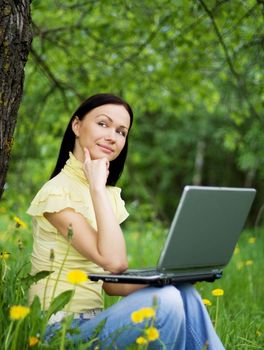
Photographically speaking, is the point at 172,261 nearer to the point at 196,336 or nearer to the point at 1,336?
the point at 196,336

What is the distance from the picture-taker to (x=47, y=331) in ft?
6.55

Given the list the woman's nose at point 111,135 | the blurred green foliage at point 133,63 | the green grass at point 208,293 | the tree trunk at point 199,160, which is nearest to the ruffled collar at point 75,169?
the woman's nose at point 111,135

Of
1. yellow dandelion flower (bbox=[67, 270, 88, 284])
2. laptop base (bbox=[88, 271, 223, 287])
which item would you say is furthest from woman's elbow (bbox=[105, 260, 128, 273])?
yellow dandelion flower (bbox=[67, 270, 88, 284])

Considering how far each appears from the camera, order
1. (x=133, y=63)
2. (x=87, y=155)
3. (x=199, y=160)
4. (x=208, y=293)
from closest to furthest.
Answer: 1. (x=87, y=155)
2. (x=208, y=293)
3. (x=133, y=63)
4. (x=199, y=160)

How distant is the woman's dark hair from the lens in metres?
2.39

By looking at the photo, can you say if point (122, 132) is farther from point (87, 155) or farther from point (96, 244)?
point (96, 244)

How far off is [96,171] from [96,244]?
0.81 feet

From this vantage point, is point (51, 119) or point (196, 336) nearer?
point (196, 336)

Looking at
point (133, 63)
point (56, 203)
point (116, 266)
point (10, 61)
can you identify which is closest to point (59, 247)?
point (56, 203)

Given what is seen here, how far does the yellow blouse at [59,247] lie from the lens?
7.02 feet

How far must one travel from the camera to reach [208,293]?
376cm

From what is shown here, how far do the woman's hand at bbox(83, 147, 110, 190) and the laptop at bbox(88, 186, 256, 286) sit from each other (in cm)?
29

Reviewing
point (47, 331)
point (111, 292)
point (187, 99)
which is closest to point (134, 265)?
point (187, 99)

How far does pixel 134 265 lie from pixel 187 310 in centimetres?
313
